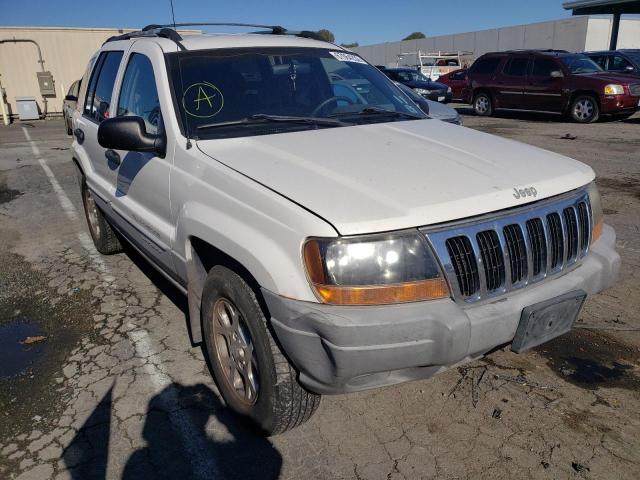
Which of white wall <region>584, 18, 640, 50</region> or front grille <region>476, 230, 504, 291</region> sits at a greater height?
white wall <region>584, 18, 640, 50</region>

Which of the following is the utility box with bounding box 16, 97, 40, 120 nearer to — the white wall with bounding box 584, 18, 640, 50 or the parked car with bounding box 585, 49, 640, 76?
the parked car with bounding box 585, 49, 640, 76

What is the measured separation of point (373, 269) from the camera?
2.04m

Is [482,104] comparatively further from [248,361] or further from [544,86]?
[248,361]

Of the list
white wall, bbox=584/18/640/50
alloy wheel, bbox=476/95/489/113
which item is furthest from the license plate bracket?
white wall, bbox=584/18/640/50

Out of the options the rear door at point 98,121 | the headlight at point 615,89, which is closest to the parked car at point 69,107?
the rear door at point 98,121

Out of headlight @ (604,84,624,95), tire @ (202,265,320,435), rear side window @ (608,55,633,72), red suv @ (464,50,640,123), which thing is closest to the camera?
tire @ (202,265,320,435)

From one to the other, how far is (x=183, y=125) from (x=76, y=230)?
3.83 meters

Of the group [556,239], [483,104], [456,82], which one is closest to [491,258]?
[556,239]

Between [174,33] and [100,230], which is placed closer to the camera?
[174,33]

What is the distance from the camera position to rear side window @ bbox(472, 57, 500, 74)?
15359mm

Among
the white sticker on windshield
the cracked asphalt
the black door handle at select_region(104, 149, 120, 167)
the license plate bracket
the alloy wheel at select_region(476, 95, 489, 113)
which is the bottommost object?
the cracked asphalt

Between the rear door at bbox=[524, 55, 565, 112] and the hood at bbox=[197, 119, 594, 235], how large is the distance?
39.9 ft

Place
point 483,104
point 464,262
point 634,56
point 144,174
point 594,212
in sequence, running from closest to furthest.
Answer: point 464,262, point 594,212, point 144,174, point 483,104, point 634,56

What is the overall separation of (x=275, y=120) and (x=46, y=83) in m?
21.0
